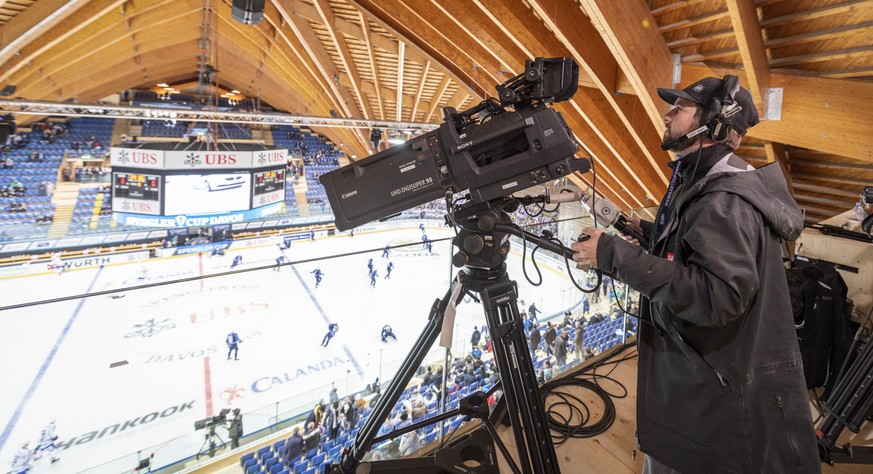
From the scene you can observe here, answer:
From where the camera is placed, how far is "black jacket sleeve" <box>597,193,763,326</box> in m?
1.02

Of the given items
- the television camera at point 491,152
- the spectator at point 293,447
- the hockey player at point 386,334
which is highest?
the television camera at point 491,152

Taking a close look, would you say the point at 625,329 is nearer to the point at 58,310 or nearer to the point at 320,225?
the point at 58,310

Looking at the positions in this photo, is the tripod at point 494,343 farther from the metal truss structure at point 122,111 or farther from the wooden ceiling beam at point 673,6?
the metal truss structure at point 122,111

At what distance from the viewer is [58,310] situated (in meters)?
8.98

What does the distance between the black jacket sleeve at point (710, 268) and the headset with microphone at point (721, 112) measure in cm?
30

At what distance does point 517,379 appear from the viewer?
1422 millimetres

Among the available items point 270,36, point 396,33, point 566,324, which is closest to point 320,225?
point 270,36

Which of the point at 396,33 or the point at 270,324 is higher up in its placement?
the point at 396,33

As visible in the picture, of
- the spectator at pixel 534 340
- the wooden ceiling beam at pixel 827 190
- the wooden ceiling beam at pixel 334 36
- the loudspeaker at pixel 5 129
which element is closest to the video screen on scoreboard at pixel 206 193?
the wooden ceiling beam at pixel 334 36

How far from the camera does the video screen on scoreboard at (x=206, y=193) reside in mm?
7094

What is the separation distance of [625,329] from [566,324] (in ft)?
1.82

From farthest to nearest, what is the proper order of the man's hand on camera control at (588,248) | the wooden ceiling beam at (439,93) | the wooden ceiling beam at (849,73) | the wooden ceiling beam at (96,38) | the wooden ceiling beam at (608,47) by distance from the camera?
the wooden ceiling beam at (439,93) → the wooden ceiling beam at (96,38) → the wooden ceiling beam at (608,47) → the wooden ceiling beam at (849,73) → the man's hand on camera control at (588,248)

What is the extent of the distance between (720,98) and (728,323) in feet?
2.46

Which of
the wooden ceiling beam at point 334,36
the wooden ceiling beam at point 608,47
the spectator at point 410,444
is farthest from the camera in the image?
the wooden ceiling beam at point 334,36
